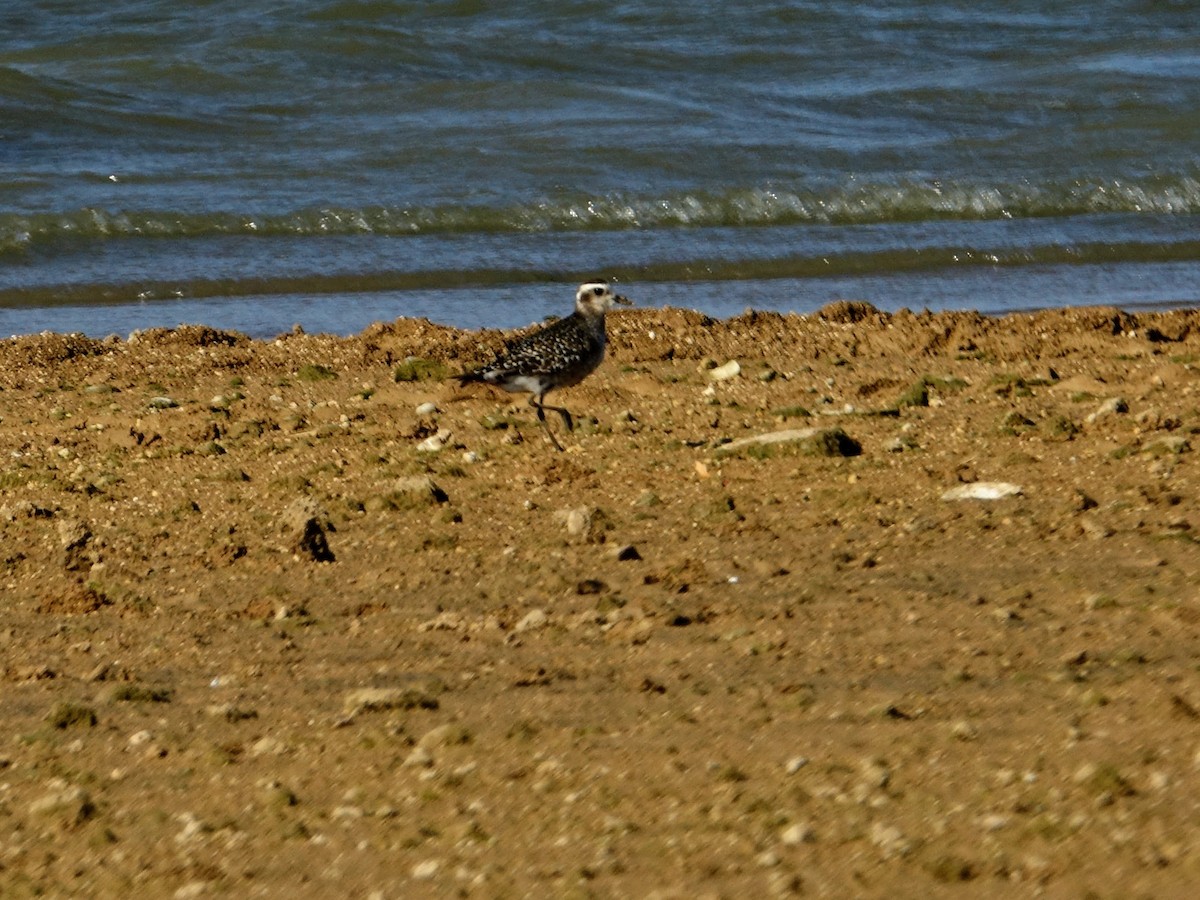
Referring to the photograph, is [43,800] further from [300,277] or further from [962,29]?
[962,29]

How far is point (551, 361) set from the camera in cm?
853

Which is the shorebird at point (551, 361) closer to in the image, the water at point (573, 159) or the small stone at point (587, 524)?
the small stone at point (587, 524)

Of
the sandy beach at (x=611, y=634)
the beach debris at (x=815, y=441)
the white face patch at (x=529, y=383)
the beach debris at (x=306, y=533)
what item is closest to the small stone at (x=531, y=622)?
the sandy beach at (x=611, y=634)

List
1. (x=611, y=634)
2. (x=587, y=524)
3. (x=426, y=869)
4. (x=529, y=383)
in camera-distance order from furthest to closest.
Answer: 1. (x=529, y=383)
2. (x=587, y=524)
3. (x=611, y=634)
4. (x=426, y=869)

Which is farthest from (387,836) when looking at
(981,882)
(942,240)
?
(942,240)

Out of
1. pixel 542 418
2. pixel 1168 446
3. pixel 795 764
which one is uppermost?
pixel 795 764

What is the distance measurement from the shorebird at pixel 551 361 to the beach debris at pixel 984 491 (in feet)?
6.43

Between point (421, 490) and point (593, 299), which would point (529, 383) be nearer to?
point (593, 299)

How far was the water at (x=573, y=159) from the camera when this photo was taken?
14.7m

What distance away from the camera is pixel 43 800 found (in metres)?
4.42

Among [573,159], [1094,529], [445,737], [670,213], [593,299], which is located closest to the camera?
[445,737]

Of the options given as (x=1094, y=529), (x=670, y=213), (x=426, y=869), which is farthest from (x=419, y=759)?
(x=670, y=213)

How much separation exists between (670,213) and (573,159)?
182 cm

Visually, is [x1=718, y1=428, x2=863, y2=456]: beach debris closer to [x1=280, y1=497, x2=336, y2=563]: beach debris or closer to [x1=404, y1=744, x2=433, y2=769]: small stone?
[x1=280, y1=497, x2=336, y2=563]: beach debris
